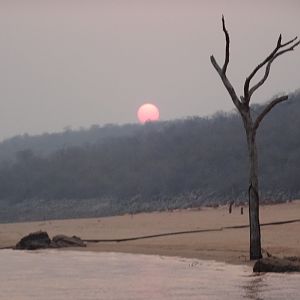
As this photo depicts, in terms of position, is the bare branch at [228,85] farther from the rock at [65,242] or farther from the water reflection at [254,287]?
the rock at [65,242]

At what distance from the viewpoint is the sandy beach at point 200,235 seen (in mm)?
18438

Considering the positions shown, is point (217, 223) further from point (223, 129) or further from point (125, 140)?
point (125, 140)

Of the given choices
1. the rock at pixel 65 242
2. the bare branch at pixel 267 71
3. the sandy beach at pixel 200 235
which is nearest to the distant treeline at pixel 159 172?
the sandy beach at pixel 200 235

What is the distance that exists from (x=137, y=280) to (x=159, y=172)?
204ft

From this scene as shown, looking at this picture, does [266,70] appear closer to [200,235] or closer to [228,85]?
[228,85]

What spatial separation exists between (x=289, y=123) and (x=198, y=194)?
11351mm

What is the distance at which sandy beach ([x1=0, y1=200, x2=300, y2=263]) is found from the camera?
726 inches

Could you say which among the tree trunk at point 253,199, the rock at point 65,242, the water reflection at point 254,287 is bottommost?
the water reflection at point 254,287

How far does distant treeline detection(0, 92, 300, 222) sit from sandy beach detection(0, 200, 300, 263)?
16.8m

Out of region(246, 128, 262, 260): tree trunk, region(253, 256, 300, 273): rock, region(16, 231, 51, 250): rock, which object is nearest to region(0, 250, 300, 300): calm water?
region(253, 256, 300, 273): rock

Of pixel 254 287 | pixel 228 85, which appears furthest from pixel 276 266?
pixel 228 85

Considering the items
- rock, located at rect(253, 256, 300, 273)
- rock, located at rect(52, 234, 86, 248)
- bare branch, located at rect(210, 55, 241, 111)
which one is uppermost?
bare branch, located at rect(210, 55, 241, 111)

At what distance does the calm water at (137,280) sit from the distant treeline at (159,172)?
1288 inches

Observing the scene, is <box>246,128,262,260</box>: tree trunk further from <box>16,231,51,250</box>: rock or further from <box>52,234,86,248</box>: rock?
<box>16,231,51,250</box>: rock
